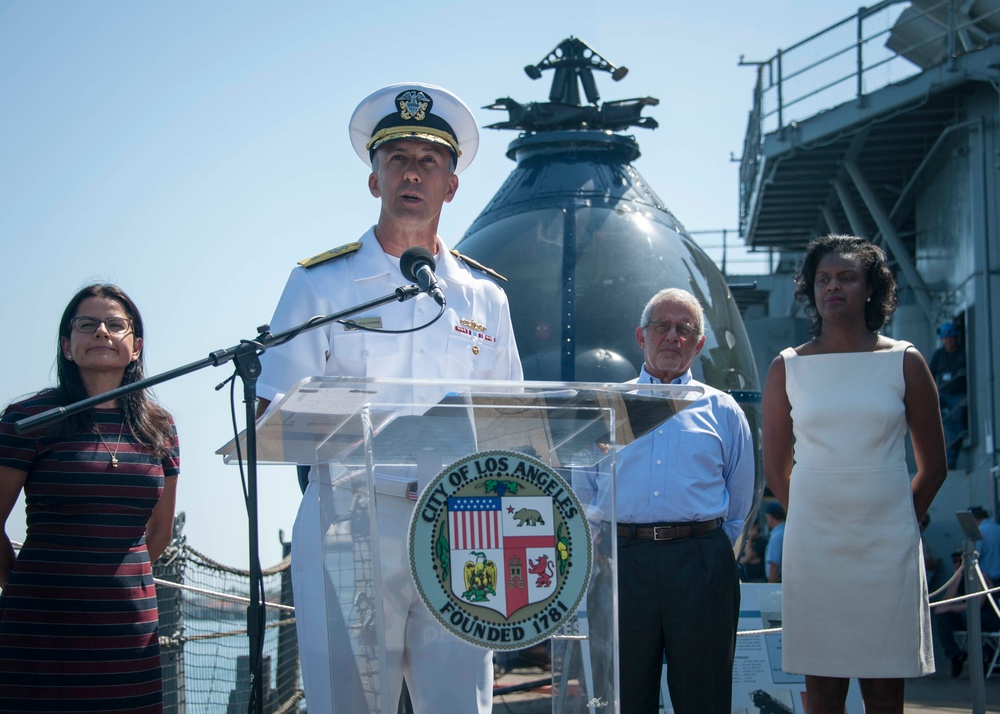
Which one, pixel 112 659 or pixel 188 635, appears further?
pixel 188 635

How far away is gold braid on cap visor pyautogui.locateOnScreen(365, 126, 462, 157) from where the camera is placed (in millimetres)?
3074

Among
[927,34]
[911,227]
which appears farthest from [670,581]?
[911,227]

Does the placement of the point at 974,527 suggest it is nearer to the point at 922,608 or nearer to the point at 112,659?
the point at 922,608

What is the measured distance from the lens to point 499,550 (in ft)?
6.82

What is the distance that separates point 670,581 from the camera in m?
3.24

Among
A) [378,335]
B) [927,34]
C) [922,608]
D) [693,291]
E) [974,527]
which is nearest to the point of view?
[378,335]

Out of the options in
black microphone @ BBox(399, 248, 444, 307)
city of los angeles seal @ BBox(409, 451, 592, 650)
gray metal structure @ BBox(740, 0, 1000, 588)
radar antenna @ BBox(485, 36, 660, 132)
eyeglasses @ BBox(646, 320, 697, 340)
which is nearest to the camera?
city of los angeles seal @ BBox(409, 451, 592, 650)

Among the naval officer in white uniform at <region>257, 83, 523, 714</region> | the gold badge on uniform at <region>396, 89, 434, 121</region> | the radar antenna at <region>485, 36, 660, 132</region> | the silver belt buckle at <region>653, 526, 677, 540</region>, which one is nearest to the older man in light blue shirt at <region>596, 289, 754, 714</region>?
the silver belt buckle at <region>653, 526, 677, 540</region>

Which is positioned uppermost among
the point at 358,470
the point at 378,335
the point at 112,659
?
the point at 378,335

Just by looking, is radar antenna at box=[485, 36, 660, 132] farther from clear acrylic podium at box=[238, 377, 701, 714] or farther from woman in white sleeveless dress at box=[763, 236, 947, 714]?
clear acrylic podium at box=[238, 377, 701, 714]

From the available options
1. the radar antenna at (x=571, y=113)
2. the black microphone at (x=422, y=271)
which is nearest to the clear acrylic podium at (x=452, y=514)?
the black microphone at (x=422, y=271)

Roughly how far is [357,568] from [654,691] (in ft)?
4.85

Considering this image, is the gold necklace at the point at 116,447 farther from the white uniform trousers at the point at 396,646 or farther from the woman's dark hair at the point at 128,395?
the white uniform trousers at the point at 396,646

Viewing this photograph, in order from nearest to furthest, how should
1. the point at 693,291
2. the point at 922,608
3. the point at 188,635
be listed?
the point at 922,608
the point at 188,635
the point at 693,291
